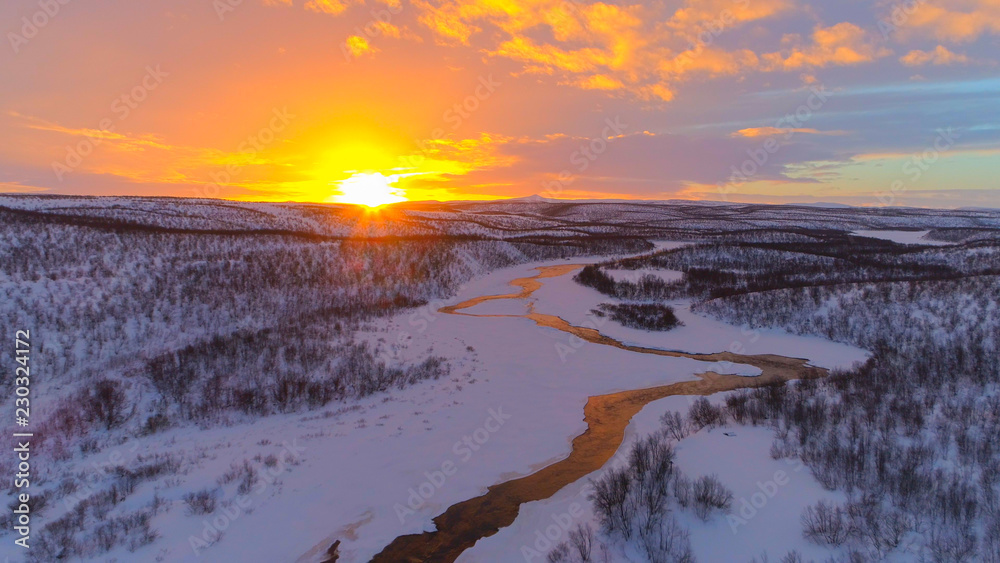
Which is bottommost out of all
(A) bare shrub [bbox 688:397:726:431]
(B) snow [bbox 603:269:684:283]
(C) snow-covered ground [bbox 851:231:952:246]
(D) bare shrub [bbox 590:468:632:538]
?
(A) bare shrub [bbox 688:397:726:431]

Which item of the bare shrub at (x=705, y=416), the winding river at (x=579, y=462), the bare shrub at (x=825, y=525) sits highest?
the bare shrub at (x=825, y=525)

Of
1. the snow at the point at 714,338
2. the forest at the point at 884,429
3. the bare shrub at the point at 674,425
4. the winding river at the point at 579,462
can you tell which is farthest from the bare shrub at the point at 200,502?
the snow at the point at 714,338

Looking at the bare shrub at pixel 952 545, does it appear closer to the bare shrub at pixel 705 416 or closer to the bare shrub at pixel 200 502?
the bare shrub at pixel 705 416

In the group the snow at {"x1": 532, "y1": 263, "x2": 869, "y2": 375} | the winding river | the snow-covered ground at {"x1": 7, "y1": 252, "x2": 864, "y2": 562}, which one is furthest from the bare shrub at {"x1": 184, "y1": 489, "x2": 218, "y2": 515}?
the snow at {"x1": 532, "y1": 263, "x2": 869, "y2": 375}

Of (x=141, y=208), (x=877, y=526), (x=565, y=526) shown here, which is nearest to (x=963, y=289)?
(x=877, y=526)

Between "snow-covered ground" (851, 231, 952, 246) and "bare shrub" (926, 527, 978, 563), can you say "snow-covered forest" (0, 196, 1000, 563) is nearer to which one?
"bare shrub" (926, 527, 978, 563)

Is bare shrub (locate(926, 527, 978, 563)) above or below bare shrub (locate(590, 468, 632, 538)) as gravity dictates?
above

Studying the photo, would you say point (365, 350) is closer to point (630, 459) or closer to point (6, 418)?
point (6, 418)

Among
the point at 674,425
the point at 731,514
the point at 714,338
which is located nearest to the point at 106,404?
the point at 674,425
